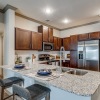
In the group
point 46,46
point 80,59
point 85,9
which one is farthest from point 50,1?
point 80,59

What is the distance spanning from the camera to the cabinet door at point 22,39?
10.7 ft

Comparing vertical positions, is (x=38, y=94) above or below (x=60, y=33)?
below

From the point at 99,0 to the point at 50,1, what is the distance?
1.39m

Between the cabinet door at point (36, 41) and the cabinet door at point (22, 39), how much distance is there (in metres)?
0.20

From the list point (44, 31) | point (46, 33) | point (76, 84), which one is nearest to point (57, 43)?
point (46, 33)

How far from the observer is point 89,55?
399 centimetres

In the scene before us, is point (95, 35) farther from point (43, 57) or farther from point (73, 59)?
point (43, 57)

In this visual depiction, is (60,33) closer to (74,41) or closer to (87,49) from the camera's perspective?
(74,41)

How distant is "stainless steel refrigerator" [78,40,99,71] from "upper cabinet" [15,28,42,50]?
1838mm

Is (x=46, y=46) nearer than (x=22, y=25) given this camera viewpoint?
No

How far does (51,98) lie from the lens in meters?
1.57

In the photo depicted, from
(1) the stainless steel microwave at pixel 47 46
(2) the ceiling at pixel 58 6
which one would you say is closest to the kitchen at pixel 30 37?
(1) the stainless steel microwave at pixel 47 46

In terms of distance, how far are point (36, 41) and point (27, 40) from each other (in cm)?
47

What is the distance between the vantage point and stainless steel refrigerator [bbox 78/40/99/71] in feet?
12.5
